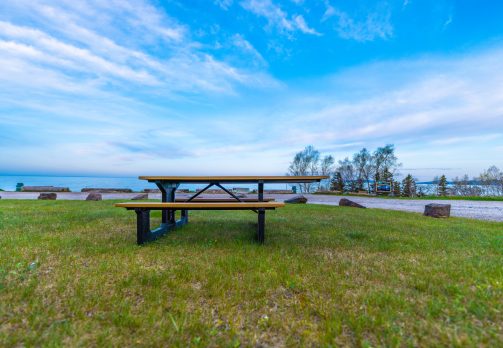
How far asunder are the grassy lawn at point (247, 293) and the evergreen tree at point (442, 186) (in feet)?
69.5

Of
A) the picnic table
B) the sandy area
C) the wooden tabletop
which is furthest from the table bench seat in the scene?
the sandy area

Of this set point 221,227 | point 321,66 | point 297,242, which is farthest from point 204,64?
point 297,242

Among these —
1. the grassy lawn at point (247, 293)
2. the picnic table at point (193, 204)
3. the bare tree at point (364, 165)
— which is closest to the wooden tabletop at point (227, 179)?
the picnic table at point (193, 204)

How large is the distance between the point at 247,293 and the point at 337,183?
24.2 m

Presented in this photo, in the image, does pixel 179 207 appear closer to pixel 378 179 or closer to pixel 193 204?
pixel 193 204

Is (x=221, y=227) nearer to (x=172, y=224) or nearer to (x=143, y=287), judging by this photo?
(x=172, y=224)

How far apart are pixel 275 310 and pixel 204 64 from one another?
36.0ft

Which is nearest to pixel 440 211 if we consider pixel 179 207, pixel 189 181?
pixel 189 181

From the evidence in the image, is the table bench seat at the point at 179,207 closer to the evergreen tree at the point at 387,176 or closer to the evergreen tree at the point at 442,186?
the evergreen tree at the point at 387,176

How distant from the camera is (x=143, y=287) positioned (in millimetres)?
2092

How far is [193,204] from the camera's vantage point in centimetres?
329

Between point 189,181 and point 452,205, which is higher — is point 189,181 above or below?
→ above

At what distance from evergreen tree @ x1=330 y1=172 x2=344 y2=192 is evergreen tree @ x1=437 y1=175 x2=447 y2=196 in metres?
7.52

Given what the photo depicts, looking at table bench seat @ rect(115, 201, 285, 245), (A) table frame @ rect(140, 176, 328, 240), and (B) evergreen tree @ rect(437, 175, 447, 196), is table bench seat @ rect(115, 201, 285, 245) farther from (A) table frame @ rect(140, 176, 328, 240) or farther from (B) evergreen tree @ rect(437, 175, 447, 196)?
(B) evergreen tree @ rect(437, 175, 447, 196)
